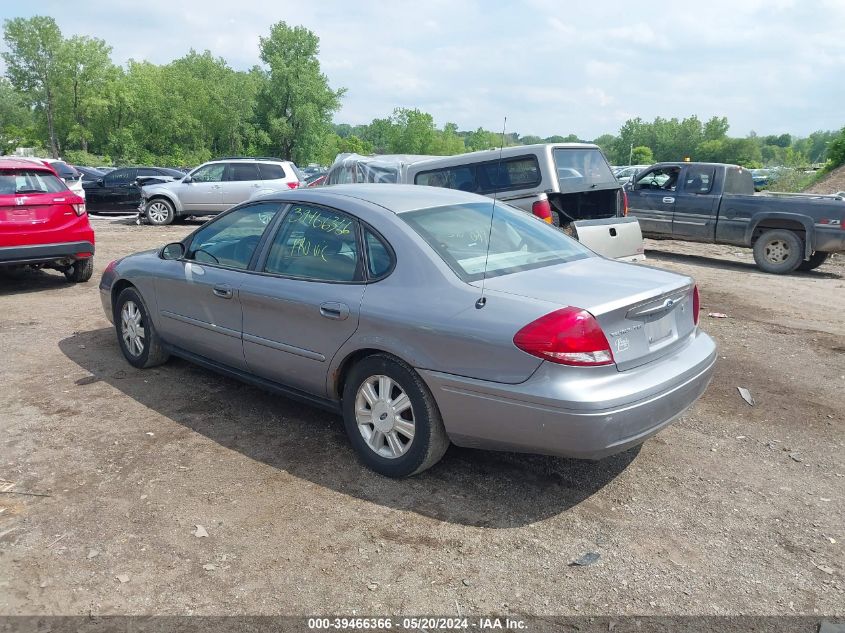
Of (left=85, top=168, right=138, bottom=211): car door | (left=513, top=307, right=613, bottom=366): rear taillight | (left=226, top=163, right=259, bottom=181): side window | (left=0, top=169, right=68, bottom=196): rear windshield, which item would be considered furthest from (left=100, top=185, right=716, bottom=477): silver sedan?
(left=85, top=168, right=138, bottom=211): car door

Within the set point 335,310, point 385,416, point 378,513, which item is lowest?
point 378,513

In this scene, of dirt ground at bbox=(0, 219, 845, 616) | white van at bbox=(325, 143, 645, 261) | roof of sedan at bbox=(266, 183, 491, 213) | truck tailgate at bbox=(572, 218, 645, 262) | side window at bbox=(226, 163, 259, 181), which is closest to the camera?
dirt ground at bbox=(0, 219, 845, 616)

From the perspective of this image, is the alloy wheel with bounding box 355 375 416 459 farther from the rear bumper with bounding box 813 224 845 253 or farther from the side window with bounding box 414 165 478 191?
the rear bumper with bounding box 813 224 845 253

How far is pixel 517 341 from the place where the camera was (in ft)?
10.7

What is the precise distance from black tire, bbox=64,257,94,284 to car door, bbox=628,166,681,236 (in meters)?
9.67

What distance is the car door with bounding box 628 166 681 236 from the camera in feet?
42.5

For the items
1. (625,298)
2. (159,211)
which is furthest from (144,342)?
(159,211)

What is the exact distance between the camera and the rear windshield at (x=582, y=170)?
347 inches

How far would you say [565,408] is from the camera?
10.4 ft

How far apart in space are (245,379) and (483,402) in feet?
6.65

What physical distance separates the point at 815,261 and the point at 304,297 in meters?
10.8

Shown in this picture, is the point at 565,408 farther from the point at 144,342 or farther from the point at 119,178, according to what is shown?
the point at 119,178

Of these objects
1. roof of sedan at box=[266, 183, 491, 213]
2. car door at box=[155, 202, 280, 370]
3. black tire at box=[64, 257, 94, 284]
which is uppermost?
roof of sedan at box=[266, 183, 491, 213]

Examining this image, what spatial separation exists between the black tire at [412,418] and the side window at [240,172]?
49.9 ft
